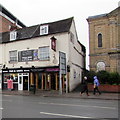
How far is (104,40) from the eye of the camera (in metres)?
30.7

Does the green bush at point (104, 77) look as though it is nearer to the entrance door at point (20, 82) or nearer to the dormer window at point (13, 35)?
the entrance door at point (20, 82)

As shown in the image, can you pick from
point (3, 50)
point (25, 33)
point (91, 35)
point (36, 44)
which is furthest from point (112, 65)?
point (3, 50)

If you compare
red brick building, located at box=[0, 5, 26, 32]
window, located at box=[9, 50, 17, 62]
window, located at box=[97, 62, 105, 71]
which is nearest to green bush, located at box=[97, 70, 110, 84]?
window, located at box=[97, 62, 105, 71]

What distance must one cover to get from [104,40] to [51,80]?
1160cm

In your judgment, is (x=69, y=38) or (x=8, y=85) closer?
(x=69, y=38)

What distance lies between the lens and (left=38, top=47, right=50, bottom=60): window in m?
24.6

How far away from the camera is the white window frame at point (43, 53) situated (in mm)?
24562

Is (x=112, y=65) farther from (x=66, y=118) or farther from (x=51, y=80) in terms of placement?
(x=66, y=118)

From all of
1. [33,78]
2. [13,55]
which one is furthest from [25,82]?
[13,55]

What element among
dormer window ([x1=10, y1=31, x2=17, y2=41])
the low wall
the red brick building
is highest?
the red brick building

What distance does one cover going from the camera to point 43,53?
81.9ft

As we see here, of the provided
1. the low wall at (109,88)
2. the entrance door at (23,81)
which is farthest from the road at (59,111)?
the entrance door at (23,81)

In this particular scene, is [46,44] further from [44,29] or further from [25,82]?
[25,82]

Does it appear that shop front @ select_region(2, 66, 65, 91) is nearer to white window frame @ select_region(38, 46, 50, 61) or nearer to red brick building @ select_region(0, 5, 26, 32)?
white window frame @ select_region(38, 46, 50, 61)
